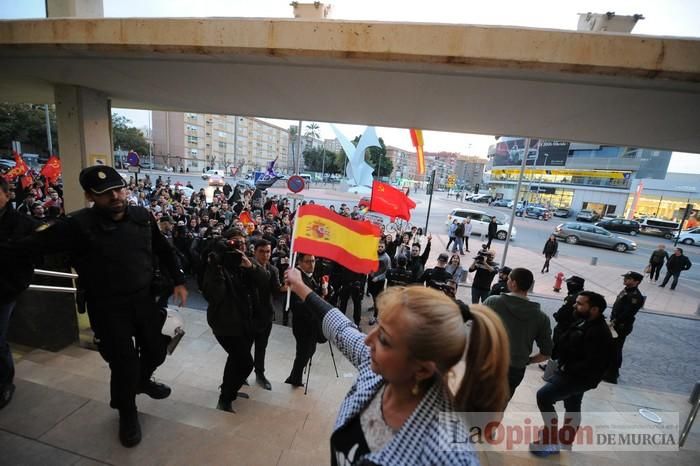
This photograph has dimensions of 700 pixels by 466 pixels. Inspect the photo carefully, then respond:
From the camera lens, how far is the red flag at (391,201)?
829 centimetres

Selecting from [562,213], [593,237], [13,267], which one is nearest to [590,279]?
[593,237]

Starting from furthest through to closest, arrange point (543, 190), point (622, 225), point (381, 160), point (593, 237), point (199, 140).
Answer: point (199, 140) < point (381, 160) < point (543, 190) < point (622, 225) < point (593, 237)

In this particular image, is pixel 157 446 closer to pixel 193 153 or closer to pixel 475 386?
pixel 475 386

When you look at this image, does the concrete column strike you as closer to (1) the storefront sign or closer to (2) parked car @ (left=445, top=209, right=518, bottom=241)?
(2) parked car @ (left=445, top=209, right=518, bottom=241)

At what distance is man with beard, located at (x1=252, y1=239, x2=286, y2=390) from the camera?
3.31 metres

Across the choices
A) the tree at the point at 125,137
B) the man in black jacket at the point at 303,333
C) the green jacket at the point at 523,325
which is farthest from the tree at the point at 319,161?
the green jacket at the point at 523,325

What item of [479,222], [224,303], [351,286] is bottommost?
[479,222]

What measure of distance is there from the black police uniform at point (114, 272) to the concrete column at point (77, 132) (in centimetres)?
407

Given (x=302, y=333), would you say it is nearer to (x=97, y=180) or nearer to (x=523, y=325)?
(x=523, y=325)

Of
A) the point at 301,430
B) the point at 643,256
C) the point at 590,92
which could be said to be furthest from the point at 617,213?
the point at 301,430

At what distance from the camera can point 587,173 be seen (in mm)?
45125

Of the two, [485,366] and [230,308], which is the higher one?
[485,366]

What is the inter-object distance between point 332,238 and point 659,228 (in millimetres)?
42626

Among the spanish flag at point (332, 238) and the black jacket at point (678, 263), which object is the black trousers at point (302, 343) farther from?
the black jacket at point (678, 263)
